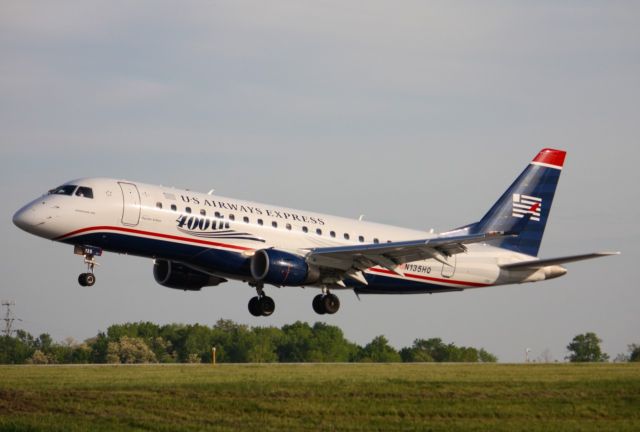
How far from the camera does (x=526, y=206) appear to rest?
55.3 meters

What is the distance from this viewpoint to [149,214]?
142ft

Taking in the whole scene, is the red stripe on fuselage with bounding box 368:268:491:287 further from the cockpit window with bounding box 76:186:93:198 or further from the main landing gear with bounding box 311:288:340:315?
the cockpit window with bounding box 76:186:93:198

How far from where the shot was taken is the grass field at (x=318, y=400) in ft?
94.0

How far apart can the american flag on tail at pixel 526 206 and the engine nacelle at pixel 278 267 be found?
44.2ft

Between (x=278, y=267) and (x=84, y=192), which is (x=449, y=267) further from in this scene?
(x=84, y=192)

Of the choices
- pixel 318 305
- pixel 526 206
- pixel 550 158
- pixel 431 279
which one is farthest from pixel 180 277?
pixel 550 158

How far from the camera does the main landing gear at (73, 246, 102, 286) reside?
43.2m

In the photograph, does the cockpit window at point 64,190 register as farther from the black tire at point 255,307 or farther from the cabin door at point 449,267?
the cabin door at point 449,267

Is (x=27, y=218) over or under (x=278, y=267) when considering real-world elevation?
under

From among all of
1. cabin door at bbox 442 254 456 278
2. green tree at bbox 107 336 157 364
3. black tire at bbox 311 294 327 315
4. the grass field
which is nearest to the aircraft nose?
the grass field

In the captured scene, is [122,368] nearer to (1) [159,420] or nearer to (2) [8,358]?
(1) [159,420]

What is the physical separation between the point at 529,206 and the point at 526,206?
185mm

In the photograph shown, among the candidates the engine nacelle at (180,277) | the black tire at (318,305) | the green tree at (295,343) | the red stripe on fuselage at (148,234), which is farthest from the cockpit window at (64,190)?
the green tree at (295,343)

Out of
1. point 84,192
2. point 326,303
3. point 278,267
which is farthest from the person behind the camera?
point 326,303
